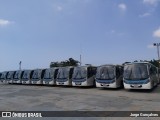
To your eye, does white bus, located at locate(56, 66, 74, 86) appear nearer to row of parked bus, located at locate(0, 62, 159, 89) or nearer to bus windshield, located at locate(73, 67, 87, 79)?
row of parked bus, located at locate(0, 62, 159, 89)

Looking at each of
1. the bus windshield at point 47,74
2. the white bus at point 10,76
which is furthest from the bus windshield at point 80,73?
the white bus at point 10,76

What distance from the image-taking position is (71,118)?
9930 millimetres

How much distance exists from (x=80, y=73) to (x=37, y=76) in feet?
29.7

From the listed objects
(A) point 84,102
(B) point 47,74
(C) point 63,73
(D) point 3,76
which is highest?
(C) point 63,73

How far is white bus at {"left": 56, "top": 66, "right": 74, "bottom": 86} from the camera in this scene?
27781 millimetres

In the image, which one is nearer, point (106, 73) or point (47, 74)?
point (106, 73)

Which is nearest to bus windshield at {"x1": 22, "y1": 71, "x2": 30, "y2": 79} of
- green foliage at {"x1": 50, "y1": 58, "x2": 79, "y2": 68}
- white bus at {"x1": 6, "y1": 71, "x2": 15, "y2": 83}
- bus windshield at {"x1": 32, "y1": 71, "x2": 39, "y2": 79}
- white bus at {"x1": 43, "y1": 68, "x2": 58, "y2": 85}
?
bus windshield at {"x1": 32, "y1": 71, "x2": 39, "y2": 79}

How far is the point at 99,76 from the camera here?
23.2m

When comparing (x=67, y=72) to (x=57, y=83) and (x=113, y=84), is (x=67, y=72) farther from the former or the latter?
(x=113, y=84)

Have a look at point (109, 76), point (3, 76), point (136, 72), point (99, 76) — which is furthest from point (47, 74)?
point (3, 76)

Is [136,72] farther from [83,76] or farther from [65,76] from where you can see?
[65,76]

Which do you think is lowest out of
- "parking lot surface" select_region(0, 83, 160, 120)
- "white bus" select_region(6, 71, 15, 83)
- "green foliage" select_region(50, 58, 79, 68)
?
"parking lot surface" select_region(0, 83, 160, 120)

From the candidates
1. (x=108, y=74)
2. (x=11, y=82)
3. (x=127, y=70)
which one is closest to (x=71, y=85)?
(x=108, y=74)

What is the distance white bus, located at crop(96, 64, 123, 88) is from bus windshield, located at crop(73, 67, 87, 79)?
246cm
